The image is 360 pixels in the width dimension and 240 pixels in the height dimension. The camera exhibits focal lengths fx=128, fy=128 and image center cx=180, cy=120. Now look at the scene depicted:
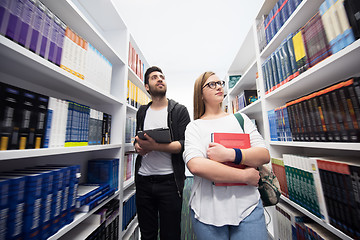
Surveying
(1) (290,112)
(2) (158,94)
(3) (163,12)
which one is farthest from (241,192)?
(3) (163,12)

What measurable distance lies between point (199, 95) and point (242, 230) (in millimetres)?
818

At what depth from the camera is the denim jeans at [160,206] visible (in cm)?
98

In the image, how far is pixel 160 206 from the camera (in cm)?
100

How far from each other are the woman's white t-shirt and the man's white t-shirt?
0.36m

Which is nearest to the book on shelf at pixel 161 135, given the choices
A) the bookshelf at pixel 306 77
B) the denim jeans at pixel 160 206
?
the denim jeans at pixel 160 206

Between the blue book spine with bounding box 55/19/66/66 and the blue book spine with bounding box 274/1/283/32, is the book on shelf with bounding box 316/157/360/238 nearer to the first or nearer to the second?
the blue book spine with bounding box 274/1/283/32

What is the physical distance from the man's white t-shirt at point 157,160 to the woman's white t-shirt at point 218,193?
14.0 inches

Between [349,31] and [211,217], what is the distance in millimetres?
1111

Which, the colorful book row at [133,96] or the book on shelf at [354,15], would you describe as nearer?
the book on shelf at [354,15]

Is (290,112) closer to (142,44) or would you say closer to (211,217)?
(211,217)

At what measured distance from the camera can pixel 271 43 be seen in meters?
1.12

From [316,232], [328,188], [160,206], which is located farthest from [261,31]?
[160,206]

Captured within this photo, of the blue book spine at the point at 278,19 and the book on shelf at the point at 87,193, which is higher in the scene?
the blue book spine at the point at 278,19

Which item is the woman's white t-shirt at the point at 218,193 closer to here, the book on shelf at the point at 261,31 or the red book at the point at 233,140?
the red book at the point at 233,140
